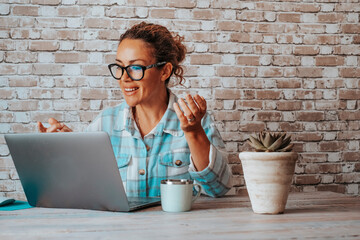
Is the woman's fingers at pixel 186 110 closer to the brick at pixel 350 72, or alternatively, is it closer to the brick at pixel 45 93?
the brick at pixel 45 93

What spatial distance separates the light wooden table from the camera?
86 cm

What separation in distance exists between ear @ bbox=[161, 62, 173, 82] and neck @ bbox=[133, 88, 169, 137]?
94 mm

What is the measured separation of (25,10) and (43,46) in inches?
9.5

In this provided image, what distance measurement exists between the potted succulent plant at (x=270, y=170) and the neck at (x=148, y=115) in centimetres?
93

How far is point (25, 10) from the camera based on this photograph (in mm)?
2467

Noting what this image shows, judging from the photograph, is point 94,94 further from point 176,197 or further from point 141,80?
point 176,197

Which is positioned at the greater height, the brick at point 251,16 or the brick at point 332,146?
the brick at point 251,16

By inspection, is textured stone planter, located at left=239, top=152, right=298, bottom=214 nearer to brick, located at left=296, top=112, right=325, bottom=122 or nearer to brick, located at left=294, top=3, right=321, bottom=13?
brick, located at left=296, top=112, right=325, bottom=122

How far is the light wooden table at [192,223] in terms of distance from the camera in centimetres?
86

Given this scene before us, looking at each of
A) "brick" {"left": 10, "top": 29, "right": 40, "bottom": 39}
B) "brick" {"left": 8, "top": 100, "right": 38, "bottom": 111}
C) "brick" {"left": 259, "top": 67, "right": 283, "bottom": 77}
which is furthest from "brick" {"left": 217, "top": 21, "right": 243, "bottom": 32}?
"brick" {"left": 8, "top": 100, "right": 38, "bottom": 111}

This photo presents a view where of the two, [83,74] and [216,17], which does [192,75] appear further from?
[83,74]

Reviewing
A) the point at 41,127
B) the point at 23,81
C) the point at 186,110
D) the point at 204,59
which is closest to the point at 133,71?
the point at 41,127

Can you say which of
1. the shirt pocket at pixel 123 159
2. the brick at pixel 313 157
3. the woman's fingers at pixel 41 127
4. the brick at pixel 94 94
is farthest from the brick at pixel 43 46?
the brick at pixel 313 157

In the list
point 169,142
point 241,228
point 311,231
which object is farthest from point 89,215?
point 169,142
